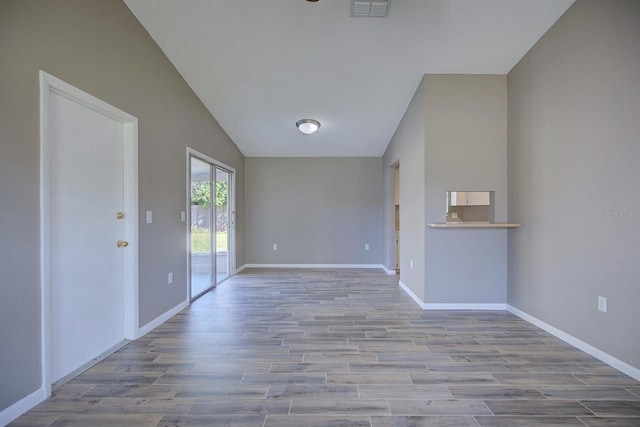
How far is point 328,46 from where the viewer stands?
121 inches

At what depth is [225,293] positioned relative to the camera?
422 cm

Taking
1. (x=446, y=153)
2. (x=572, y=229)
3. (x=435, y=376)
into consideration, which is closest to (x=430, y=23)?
(x=446, y=153)

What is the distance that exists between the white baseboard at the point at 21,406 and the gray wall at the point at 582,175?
12.9 ft

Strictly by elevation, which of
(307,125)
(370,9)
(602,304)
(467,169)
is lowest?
(602,304)

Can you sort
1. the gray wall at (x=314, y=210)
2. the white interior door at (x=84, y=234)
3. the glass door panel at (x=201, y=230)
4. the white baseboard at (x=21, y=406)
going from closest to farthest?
1. the white baseboard at (x=21, y=406)
2. the white interior door at (x=84, y=234)
3. the glass door panel at (x=201, y=230)
4. the gray wall at (x=314, y=210)

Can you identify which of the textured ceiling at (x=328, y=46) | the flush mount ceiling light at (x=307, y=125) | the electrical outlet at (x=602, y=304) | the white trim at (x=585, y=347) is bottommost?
the white trim at (x=585, y=347)

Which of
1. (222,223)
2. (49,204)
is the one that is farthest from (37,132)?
(222,223)

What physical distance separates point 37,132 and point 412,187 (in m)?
3.70

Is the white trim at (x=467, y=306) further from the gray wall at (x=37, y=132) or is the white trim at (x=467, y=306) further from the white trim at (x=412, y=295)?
the gray wall at (x=37, y=132)

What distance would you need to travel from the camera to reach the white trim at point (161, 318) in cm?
278

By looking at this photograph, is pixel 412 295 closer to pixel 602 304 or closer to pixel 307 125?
pixel 602 304

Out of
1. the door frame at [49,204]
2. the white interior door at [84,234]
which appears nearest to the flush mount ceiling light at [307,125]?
the door frame at [49,204]

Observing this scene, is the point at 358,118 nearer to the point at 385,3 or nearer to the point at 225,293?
the point at 385,3

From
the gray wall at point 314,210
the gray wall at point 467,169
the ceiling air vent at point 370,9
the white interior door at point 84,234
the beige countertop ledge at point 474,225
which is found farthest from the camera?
the gray wall at point 314,210
